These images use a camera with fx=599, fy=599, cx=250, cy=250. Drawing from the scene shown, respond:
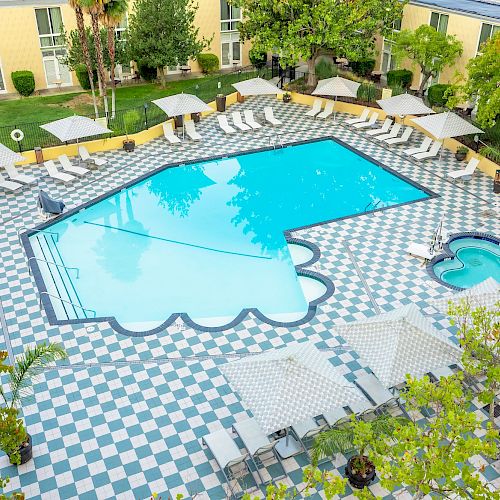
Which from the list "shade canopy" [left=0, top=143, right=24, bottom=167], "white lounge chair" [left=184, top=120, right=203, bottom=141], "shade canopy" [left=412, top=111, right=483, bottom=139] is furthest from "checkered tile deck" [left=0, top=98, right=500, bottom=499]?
"white lounge chair" [left=184, top=120, right=203, bottom=141]

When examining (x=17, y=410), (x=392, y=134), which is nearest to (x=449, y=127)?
(x=392, y=134)

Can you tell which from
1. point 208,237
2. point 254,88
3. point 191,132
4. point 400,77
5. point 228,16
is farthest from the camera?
point 228,16

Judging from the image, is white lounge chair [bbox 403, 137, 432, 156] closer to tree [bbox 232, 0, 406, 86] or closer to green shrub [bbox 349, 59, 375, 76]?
tree [bbox 232, 0, 406, 86]

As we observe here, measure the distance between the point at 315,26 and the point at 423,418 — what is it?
18592mm

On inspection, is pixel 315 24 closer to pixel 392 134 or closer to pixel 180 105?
pixel 392 134

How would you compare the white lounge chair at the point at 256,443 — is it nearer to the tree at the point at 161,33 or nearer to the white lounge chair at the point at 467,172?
the white lounge chair at the point at 467,172

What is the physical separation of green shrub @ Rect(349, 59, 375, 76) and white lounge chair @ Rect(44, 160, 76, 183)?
653 inches

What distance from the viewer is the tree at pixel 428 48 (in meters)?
24.5

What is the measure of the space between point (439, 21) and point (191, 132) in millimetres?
12159

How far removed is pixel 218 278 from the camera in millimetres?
15781

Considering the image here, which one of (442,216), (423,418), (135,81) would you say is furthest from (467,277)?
(135,81)

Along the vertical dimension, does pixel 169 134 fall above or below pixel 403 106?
below

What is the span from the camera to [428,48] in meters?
24.6

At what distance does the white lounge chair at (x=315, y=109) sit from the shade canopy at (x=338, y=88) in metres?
0.82
